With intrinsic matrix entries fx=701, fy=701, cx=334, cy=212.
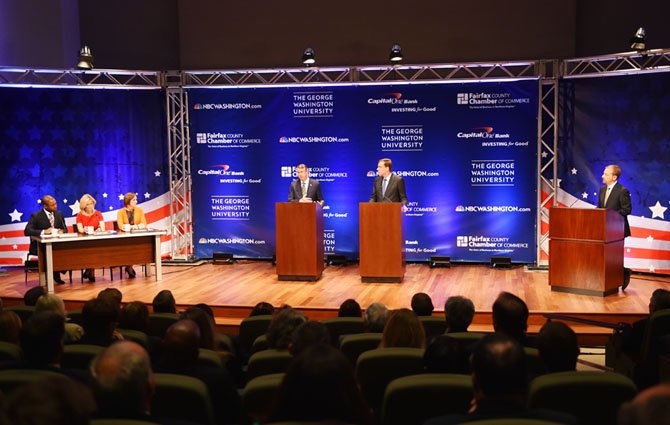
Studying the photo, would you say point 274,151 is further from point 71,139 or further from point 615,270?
point 615,270

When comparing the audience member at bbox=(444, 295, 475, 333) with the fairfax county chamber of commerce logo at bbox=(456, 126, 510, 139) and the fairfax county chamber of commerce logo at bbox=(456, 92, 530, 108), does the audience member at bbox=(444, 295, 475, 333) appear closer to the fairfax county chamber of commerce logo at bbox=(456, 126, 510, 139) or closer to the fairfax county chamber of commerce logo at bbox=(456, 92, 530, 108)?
the fairfax county chamber of commerce logo at bbox=(456, 126, 510, 139)

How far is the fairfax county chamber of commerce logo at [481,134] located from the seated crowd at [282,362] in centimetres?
560

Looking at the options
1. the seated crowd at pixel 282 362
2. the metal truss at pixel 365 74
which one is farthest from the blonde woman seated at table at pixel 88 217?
the seated crowd at pixel 282 362

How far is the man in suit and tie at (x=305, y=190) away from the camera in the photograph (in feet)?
32.1

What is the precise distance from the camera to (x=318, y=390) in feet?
6.81

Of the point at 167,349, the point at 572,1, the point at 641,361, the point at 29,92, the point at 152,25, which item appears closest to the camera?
the point at 167,349

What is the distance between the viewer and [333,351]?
2.16 meters

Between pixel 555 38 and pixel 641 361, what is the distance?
6743mm

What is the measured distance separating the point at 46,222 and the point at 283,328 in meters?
7.10

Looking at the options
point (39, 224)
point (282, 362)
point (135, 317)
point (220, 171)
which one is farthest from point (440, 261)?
point (282, 362)

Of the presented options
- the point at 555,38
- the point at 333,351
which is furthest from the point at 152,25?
the point at 333,351

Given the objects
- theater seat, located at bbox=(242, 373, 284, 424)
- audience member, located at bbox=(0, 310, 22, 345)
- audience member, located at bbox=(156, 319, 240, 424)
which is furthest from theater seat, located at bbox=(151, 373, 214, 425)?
audience member, located at bbox=(0, 310, 22, 345)

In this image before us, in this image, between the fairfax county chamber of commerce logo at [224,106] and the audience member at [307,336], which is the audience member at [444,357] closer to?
the audience member at [307,336]

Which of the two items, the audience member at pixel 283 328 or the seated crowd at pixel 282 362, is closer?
the seated crowd at pixel 282 362
